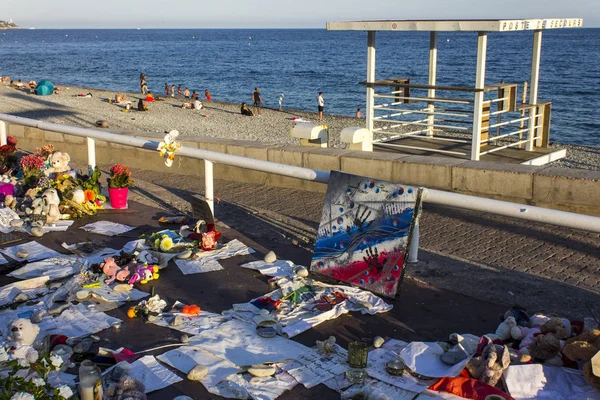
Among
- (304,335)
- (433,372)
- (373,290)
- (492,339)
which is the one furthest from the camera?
(373,290)

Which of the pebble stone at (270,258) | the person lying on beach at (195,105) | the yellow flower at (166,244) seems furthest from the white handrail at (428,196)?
the person lying on beach at (195,105)

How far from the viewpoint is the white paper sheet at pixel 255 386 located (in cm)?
446

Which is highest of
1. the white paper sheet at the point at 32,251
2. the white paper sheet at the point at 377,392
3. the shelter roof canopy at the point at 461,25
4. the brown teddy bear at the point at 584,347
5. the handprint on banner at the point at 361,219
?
the shelter roof canopy at the point at 461,25

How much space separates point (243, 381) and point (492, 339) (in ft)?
5.89

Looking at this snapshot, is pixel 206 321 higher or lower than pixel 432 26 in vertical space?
lower

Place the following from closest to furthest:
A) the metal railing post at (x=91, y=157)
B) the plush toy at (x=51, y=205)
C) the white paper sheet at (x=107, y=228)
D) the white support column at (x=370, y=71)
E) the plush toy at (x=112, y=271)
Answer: the plush toy at (x=112, y=271), the white paper sheet at (x=107, y=228), the plush toy at (x=51, y=205), the metal railing post at (x=91, y=157), the white support column at (x=370, y=71)

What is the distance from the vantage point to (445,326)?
17.9 ft

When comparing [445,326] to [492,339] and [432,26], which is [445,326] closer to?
[492,339]

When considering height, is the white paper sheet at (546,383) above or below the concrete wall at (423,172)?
below

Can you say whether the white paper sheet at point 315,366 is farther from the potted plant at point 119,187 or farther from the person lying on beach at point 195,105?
the person lying on beach at point 195,105

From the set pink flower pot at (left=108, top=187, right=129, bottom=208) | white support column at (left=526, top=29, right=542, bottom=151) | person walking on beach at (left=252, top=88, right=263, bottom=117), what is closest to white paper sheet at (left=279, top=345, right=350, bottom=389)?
pink flower pot at (left=108, top=187, right=129, bottom=208)

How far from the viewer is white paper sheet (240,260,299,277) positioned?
6680mm

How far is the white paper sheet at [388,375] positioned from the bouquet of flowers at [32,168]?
644 cm

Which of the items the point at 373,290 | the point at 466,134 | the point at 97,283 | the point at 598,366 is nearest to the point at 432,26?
the point at 373,290
